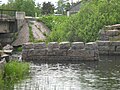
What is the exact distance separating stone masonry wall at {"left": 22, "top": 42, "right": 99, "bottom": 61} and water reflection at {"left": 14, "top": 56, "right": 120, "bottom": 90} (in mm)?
1418

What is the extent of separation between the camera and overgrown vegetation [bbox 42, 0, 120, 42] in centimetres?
4216

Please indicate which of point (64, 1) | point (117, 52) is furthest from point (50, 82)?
point (64, 1)

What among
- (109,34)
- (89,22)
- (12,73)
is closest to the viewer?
(12,73)

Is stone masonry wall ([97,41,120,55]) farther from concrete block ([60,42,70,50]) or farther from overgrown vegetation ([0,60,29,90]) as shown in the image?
overgrown vegetation ([0,60,29,90])

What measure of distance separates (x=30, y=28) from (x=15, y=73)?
28837 mm

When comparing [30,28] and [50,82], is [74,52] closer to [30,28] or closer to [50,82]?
[50,82]

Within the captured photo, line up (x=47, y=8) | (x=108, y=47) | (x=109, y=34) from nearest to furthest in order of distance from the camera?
1. (x=108, y=47)
2. (x=109, y=34)
3. (x=47, y=8)

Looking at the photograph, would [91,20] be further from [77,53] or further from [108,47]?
[77,53]

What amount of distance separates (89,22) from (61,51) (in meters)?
8.57

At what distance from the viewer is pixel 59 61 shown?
34281mm

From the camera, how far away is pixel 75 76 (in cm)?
2523

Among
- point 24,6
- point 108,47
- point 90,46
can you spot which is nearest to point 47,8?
point 24,6

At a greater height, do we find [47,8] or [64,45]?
[47,8]

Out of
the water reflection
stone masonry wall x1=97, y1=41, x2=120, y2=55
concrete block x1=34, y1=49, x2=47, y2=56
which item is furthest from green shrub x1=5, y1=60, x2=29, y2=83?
stone masonry wall x1=97, y1=41, x2=120, y2=55
